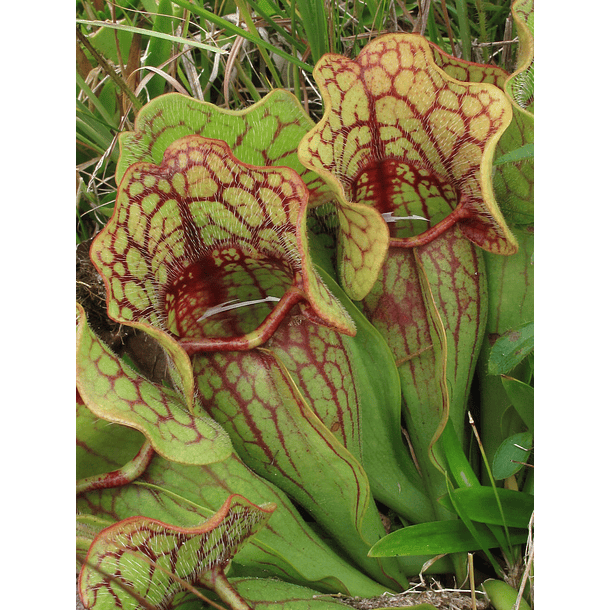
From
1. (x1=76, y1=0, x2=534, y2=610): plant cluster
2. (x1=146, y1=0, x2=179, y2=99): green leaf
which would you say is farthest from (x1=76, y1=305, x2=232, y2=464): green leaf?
(x1=146, y1=0, x2=179, y2=99): green leaf

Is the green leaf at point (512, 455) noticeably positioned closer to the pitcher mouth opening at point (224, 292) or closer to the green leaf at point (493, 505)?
the green leaf at point (493, 505)

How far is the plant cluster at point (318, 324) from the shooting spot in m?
0.94

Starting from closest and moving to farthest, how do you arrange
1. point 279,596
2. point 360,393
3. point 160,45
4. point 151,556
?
point 151,556, point 279,596, point 360,393, point 160,45

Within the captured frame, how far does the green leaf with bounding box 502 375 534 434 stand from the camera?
1052 mm

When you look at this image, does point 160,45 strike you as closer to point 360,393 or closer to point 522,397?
point 360,393

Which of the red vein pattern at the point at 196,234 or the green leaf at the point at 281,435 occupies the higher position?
the red vein pattern at the point at 196,234

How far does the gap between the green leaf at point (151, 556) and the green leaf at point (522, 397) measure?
50cm

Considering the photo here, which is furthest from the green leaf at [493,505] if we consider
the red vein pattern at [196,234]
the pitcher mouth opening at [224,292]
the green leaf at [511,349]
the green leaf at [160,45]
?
the green leaf at [160,45]

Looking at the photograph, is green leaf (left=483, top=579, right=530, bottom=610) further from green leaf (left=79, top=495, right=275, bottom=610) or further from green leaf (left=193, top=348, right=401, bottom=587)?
green leaf (left=79, top=495, right=275, bottom=610)

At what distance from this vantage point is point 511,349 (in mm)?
1042

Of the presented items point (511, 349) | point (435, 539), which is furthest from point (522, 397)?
point (435, 539)

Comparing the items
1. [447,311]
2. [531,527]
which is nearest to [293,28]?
[447,311]

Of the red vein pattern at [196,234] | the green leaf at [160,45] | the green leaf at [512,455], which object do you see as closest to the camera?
the red vein pattern at [196,234]

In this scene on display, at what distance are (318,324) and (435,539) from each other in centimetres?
45
